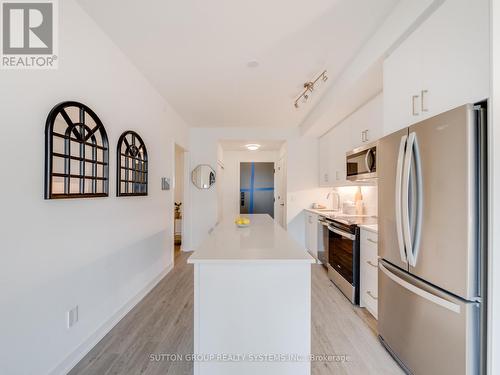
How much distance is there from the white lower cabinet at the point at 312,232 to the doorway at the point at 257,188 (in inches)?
77.9

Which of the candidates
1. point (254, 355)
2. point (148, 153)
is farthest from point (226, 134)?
point (254, 355)

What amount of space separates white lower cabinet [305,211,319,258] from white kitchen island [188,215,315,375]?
8.99ft

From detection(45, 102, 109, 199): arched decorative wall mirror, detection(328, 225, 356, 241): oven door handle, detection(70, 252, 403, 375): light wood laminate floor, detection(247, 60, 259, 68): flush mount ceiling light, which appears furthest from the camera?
detection(328, 225, 356, 241): oven door handle

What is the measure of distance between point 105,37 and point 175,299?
2.65 metres

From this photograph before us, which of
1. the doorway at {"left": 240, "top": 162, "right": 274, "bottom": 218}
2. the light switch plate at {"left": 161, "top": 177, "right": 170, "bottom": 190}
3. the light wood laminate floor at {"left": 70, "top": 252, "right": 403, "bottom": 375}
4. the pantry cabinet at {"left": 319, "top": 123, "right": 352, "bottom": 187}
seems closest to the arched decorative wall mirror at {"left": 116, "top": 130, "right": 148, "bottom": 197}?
the light switch plate at {"left": 161, "top": 177, "right": 170, "bottom": 190}

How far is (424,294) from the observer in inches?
54.9

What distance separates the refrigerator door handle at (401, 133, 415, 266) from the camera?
147cm

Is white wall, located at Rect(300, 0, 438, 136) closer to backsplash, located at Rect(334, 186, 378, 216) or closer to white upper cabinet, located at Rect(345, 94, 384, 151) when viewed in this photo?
white upper cabinet, located at Rect(345, 94, 384, 151)

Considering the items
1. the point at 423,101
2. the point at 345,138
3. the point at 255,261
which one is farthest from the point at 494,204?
the point at 345,138

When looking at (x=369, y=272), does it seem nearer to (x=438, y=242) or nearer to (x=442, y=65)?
(x=438, y=242)

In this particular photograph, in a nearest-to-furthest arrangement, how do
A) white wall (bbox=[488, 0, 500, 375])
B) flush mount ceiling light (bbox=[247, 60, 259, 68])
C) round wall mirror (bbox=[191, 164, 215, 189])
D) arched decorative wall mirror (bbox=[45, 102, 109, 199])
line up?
white wall (bbox=[488, 0, 500, 375]) < arched decorative wall mirror (bbox=[45, 102, 109, 199]) < flush mount ceiling light (bbox=[247, 60, 259, 68]) < round wall mirror (bbox=[191, 164, 215, 189])

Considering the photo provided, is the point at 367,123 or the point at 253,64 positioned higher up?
the point at 253,64

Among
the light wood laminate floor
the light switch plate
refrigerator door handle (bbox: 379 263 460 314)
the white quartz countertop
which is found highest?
the light switch plate

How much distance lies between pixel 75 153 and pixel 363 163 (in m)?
2.70
